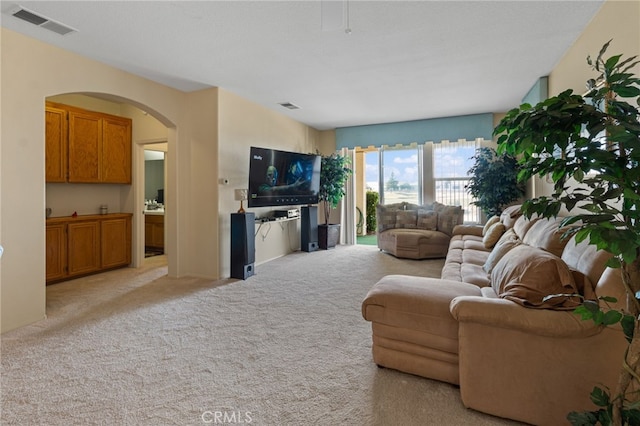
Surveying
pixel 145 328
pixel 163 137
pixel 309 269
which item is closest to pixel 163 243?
pixel 163 137

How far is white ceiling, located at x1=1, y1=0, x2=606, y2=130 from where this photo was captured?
2398 millimetres

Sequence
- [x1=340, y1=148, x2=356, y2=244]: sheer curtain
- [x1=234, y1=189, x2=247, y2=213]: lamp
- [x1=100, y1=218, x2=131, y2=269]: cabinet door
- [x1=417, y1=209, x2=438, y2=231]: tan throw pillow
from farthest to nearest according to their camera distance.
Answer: [x1=340, y1=148, x2=356, y2=244]: sheer curtain
[x1=417, y1=209, x2=438, y2=231]: tan throw pillow
[x1=100, y1=218, x2=131, y2=269]: cabinet door
[x1=234, y1=189, x2=247, y2=213]: lamp

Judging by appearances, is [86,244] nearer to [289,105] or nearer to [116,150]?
[116,150]

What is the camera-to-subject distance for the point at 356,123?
6488 mm

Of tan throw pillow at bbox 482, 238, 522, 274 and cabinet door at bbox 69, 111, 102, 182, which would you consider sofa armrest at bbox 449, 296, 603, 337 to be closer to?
tan throw pillow at bbox 482, 238, 522, 274

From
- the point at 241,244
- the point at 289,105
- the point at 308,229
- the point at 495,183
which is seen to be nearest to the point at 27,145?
the point at 241,244

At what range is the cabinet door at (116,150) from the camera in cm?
460

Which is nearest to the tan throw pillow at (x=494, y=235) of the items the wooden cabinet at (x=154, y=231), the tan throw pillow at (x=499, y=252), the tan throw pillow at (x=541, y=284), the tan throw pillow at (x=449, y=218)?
the tan throw pillow at (x=499, y=252)

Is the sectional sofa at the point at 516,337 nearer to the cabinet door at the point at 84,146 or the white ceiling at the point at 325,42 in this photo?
the white ceiling at the point at 325,42

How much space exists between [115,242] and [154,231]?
5.44 ft

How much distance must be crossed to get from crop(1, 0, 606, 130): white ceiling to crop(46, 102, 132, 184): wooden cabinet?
1284mm

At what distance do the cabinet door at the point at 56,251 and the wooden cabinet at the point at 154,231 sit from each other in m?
2.22

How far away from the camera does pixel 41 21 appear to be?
2555 millimetres

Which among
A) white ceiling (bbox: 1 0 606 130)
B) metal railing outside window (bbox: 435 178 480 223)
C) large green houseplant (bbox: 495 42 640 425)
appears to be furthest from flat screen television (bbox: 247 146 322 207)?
large green houseplant (bbox: 495 42 640 425)
